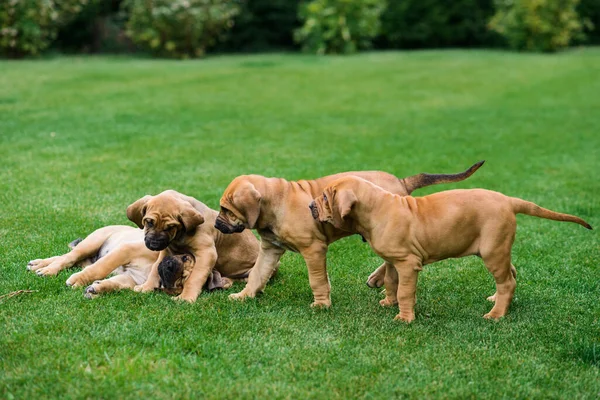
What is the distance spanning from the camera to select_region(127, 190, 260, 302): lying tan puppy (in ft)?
19.4

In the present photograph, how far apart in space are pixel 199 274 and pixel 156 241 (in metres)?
0.43

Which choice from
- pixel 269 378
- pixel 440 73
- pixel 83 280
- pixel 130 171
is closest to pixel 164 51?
pixel 440 73

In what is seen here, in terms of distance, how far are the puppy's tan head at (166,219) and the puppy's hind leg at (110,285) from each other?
1.50ft

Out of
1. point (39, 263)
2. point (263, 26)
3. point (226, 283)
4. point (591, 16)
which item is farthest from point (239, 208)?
point (591, 16)

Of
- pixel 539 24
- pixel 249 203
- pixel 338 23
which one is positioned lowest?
pixel 539 24

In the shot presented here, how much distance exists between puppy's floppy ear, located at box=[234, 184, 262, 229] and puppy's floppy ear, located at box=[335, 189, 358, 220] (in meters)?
0.59

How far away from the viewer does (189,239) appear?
615cm

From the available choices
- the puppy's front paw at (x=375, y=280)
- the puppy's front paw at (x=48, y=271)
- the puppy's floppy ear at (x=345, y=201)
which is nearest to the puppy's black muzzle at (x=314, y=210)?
the puppy's floppy ear at (x=345, y=201)

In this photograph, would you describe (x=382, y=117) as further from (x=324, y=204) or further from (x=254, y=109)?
(x=324, y=204)

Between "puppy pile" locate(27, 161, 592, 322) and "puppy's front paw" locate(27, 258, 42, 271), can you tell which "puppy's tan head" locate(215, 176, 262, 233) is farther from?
"puppy's front paw" locate(27, 258, 42, 271)

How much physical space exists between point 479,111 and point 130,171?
363 inches

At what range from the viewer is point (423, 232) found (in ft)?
18.4

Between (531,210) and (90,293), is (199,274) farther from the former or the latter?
(531,210)

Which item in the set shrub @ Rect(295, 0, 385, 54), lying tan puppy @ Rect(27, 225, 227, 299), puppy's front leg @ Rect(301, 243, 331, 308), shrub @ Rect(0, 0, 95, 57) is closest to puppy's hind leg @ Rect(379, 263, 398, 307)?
puppy's front leg @ Rect(301, 243, 331, 308)
